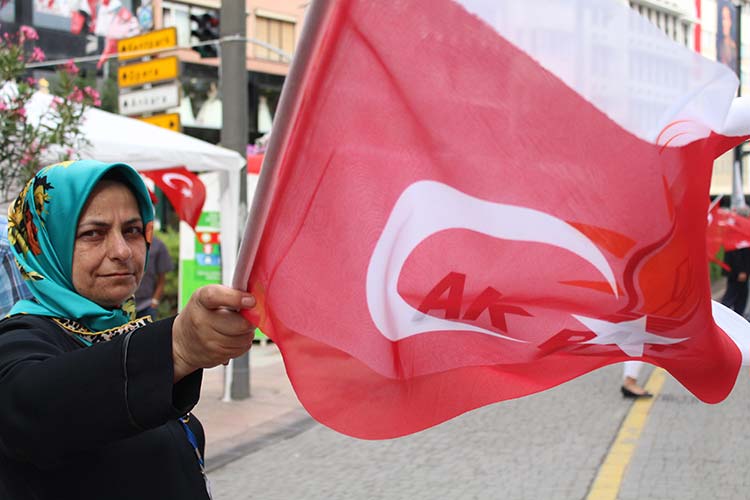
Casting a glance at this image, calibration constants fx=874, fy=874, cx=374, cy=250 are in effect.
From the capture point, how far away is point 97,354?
1.46 meters

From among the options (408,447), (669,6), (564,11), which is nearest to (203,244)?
(408,447)

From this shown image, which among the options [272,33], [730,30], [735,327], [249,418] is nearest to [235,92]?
[249,418]

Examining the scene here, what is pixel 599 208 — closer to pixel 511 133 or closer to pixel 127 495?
pixel 511 133

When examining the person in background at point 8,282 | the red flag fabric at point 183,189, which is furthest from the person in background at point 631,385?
the person in background at point 8,282

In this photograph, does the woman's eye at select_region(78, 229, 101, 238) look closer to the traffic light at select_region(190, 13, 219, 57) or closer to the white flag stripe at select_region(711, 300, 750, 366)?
the white flag stripe at select_region(711, 300, 750, 366)

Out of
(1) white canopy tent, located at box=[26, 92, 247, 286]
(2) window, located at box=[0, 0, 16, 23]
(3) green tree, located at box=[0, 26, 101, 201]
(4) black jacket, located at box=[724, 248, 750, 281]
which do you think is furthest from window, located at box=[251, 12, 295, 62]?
(3) green tree, located at box=[0, 26, 101, 201]

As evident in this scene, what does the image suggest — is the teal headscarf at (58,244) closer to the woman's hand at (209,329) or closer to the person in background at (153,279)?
the woman's hand at (209,329)

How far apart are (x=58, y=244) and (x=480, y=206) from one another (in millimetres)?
907

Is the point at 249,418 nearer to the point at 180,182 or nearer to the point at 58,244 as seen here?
the point at 180,182

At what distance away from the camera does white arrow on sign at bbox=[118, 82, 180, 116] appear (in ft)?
31.9

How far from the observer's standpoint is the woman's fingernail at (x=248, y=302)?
1.46 metres

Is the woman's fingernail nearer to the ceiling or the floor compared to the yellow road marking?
nearer to the ceiling

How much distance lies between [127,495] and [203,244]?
30.6ft

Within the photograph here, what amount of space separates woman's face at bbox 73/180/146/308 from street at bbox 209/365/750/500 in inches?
159
